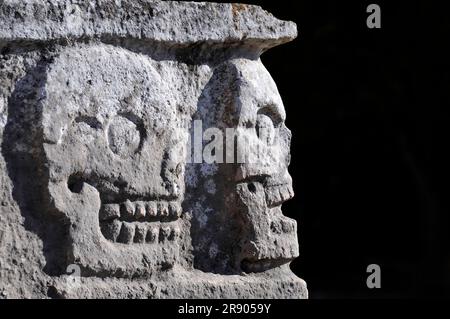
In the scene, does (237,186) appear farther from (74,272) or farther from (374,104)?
(374,104)

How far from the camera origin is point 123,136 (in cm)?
366

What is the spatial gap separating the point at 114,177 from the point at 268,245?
51cm

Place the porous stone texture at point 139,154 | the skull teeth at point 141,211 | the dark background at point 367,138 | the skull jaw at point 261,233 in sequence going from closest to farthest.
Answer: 1. the porous stone texture at point 139,154
2. the skull teeth at point 141,211
3. the skull jaw at point 261,233
4. the dark background at point 367,138

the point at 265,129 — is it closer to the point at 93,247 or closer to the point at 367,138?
the point at 93,247

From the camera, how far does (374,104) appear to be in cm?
858

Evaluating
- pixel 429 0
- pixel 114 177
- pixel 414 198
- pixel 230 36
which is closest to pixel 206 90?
pixel 230 36

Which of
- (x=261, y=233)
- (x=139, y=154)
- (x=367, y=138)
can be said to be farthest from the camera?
(x=367, y=138)

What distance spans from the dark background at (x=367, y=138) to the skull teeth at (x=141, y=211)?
176 inches

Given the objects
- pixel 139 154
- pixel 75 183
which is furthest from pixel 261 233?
pixel 75 183

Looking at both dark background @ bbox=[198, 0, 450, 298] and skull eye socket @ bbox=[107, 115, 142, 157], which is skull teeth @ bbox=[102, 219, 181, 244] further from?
dark background @ bbox=[198, 0, 450, 298]

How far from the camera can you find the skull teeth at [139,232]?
3635mm

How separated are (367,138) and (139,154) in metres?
5.13

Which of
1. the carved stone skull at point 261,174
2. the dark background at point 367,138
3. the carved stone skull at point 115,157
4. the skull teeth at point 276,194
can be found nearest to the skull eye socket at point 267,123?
the carved stone skull at point 261,174

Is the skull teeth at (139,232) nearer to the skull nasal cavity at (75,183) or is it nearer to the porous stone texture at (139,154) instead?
the porous stone texture at (139,154)
